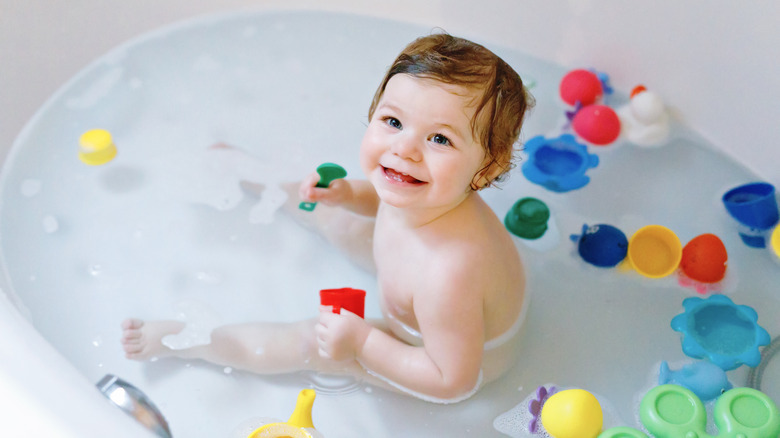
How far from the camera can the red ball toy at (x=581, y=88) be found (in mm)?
1440

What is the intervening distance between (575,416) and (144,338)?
640mm

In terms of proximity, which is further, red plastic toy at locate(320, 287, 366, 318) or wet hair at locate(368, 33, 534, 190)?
red plastic toy at locate(320, 287, 366, 318)

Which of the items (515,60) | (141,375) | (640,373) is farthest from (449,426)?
(515,60)

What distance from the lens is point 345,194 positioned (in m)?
1.18

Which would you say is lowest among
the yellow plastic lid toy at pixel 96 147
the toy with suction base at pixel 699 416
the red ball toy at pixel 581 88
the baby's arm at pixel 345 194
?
the toy with suction base at pixel 699 416

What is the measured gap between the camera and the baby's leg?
112cm

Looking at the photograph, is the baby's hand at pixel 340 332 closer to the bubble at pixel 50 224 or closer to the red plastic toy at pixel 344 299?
the red plastic toy at pixel 344 299

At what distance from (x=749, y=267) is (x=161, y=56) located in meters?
1.21

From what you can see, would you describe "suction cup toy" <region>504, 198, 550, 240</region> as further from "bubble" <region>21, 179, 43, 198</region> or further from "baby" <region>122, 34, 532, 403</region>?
"bubble" <region>21, 179, 43, 198</region>

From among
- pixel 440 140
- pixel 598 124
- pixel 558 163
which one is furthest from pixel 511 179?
pixel 440 140

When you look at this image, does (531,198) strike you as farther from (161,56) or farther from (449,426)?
(161,56)

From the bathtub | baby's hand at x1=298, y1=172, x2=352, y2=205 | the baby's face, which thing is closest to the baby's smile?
the baby's face

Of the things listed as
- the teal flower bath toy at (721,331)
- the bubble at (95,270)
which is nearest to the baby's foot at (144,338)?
the bubble at (95,270)

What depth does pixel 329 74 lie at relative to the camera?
1577mm
